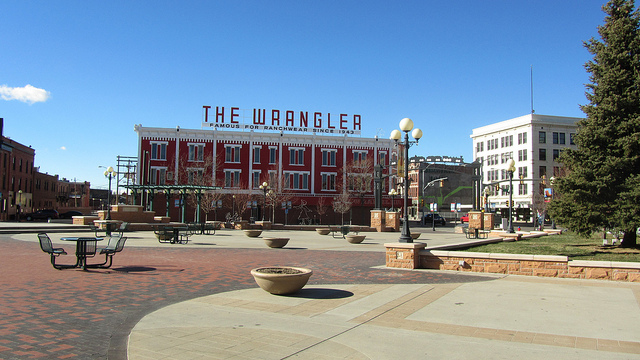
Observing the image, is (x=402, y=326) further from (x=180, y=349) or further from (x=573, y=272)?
(x=573, y=272)

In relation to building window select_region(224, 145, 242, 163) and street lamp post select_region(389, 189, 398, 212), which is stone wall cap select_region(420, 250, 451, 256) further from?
building window select_region(224, 145, 242, 163)

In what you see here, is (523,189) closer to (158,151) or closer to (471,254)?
(158,151)

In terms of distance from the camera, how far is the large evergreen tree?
14.9 m

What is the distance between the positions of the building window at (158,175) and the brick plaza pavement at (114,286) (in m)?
42.4

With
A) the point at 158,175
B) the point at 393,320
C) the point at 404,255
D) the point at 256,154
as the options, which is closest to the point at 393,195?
the point at 256,154

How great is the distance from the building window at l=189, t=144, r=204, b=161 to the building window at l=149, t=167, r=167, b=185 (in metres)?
3.87

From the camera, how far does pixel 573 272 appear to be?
39.3 ft

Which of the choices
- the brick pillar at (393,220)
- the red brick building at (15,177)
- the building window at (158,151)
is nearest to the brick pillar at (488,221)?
the brick pillar at (393,220)

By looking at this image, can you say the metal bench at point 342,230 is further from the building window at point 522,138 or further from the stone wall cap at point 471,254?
the building window at point 522,138

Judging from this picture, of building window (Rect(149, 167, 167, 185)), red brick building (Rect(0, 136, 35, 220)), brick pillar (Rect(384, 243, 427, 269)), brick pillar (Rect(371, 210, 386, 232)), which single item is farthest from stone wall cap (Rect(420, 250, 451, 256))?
red brick building (Rect(0, 136, 35, 220))

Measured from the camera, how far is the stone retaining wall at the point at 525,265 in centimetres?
1154

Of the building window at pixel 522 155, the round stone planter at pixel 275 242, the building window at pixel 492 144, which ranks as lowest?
the round stone planter at pixel 275 242

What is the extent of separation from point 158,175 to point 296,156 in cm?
1847

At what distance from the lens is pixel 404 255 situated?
1383 cm
